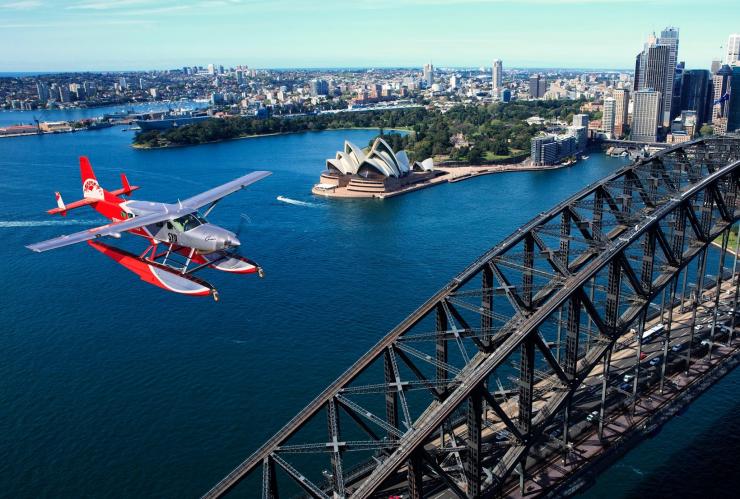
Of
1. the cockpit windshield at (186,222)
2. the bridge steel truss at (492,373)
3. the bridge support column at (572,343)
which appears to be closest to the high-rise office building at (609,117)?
the bridge steel truss at (492,373)

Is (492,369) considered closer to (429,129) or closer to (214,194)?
(214,194)

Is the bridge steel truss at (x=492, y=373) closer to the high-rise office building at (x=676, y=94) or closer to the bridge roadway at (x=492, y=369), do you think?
the bridge roadway at (x=492, y=369)

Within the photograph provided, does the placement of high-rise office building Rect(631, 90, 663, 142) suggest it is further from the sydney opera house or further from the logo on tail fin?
the logo on tail fin

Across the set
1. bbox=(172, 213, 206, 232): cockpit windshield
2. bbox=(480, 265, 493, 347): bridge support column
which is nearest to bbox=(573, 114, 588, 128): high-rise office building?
bbox=(172, 213, 206, 232): cockpit windshield

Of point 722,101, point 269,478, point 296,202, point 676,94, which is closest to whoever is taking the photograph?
point 269,478

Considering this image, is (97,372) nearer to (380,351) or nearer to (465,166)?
(380,351)

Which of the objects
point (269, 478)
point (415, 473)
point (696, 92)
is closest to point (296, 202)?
point (269, 478)
